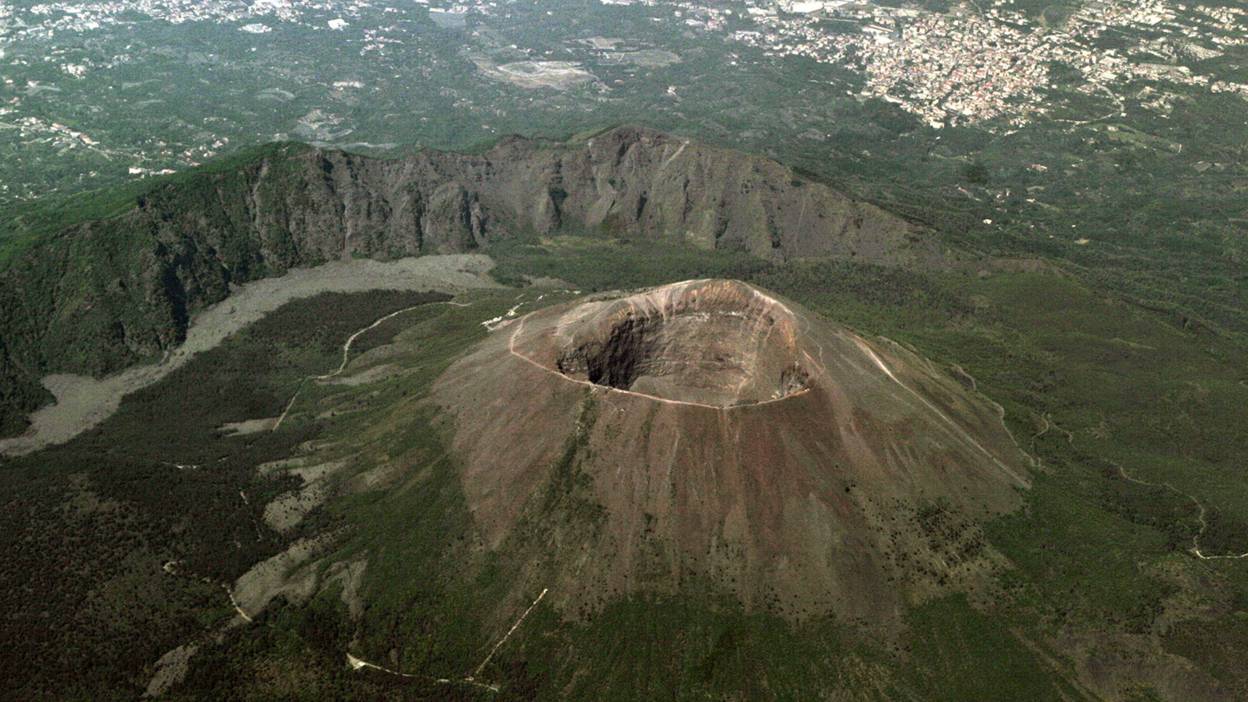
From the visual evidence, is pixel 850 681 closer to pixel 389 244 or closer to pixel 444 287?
pixel 444 287

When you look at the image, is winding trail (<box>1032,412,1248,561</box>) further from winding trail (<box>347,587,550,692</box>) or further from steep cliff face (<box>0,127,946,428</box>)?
steep cliff face (<box>0,127,946,428</box>)

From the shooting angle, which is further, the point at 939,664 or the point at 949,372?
the point at 949,372

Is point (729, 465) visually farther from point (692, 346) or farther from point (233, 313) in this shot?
point (233, 313)

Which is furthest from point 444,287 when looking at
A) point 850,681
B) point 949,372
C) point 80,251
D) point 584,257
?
point 850,681

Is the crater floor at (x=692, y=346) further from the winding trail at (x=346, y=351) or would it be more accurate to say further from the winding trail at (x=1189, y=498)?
the winding trail at (x=346, y=351)

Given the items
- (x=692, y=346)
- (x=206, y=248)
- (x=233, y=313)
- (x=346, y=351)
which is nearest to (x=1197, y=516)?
(x=692, y=346)

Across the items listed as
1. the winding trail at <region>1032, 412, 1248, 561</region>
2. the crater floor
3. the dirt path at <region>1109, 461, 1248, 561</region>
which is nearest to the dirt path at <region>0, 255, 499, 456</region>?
the crater floor
